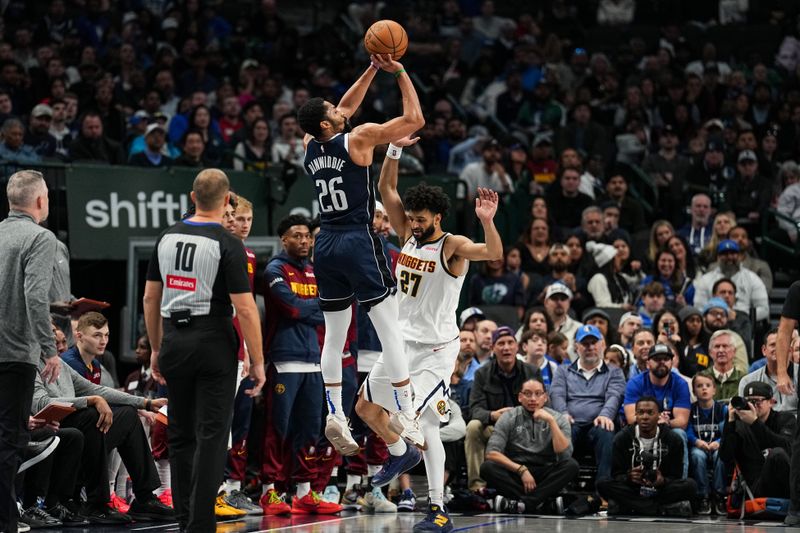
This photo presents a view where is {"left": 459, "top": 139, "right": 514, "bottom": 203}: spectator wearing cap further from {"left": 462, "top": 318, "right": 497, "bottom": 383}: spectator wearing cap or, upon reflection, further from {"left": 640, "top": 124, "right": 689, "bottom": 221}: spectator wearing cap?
{"left": 462, "top": 318, "right": 497, "bottom": 383}: spectator wearing cap

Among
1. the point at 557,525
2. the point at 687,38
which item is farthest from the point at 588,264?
the point at 687,38

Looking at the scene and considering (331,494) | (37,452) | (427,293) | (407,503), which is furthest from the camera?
(331,494)

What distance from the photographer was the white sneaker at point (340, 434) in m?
9.96

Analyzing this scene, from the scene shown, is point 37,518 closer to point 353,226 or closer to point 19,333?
point 19,333

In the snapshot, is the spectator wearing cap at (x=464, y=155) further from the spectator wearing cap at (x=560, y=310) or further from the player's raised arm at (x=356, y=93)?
the player's raised arm at (x=356, y=93)

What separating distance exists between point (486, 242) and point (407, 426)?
4.99 feet

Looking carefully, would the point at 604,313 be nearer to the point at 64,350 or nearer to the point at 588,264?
the point at 588,264

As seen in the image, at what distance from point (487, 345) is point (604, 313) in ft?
4.50

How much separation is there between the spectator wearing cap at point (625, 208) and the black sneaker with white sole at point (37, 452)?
980 cm

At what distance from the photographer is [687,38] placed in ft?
81.3

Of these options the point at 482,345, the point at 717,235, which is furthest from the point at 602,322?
the point at 717,235

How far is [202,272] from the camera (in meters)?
8.36

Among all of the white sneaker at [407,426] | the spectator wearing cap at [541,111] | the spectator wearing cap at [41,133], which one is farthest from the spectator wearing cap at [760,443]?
the spectator wearing cap at [541,111]

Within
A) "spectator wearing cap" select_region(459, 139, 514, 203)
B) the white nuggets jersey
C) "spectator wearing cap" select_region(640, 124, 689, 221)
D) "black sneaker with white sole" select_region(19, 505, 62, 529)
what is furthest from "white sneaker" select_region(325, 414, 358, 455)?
"spectator wearing cap" select_region(640, 124, 689, 221)
